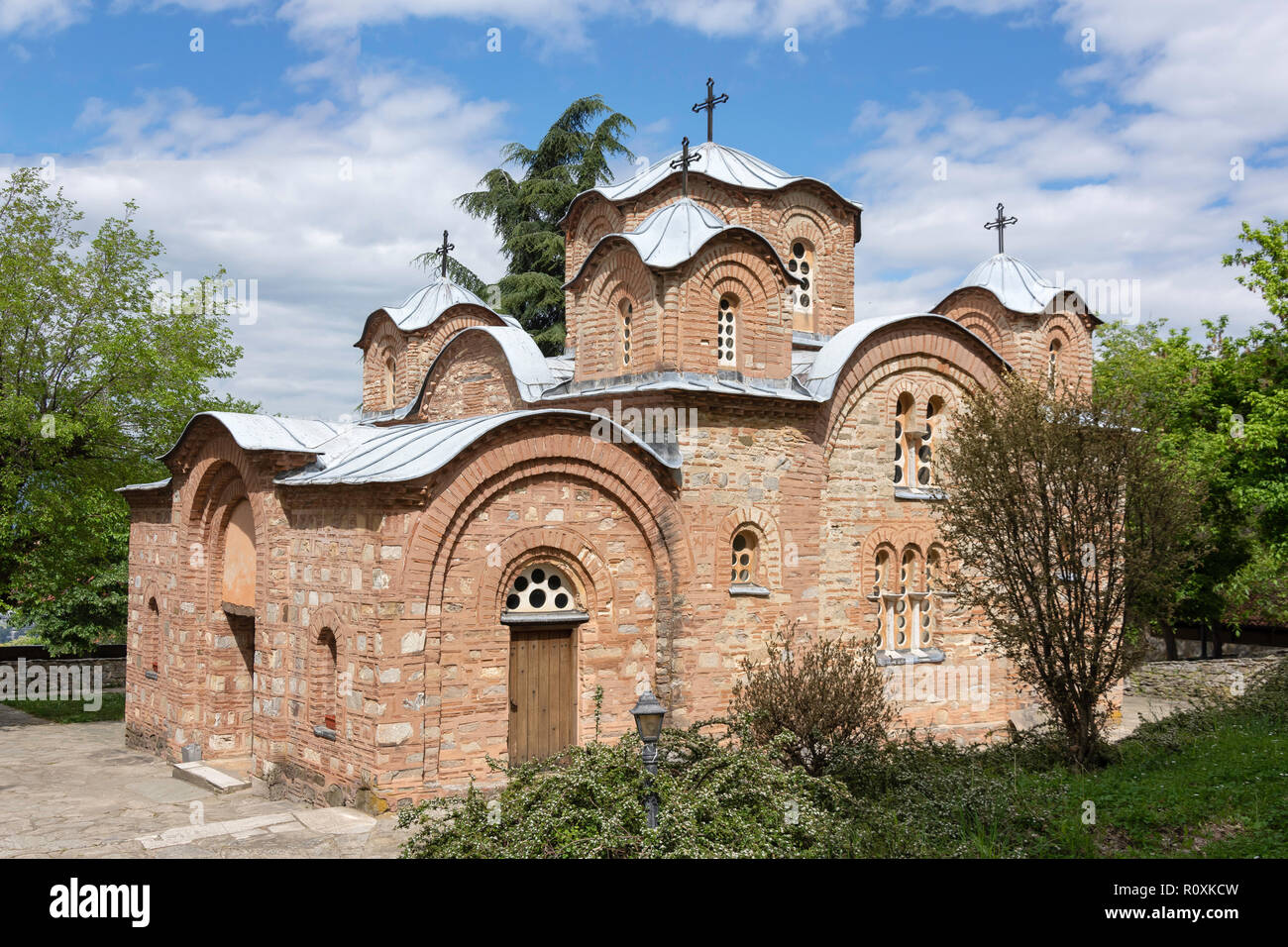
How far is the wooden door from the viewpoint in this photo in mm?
11609

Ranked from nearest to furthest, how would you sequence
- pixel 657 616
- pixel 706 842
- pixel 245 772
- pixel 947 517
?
1. pixel 706 842
2. pixel 947 517
3. pixel 657 616
4. pixel 245 772

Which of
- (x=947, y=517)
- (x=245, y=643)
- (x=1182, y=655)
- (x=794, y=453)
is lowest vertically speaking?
(x=1182, y=655)

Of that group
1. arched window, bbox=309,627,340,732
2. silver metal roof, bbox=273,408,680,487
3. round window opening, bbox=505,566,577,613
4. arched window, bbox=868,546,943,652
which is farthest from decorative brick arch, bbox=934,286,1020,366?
arched window, bbox=309,627,340,732

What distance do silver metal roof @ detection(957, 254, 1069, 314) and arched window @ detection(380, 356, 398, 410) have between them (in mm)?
10491

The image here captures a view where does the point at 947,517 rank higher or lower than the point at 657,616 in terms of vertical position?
higher

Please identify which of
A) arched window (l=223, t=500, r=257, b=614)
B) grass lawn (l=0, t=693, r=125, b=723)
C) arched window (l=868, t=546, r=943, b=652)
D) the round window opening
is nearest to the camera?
the round window opening

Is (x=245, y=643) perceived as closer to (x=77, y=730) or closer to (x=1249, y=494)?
(x=77, y=730)

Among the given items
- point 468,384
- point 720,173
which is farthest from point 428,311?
point 720,173

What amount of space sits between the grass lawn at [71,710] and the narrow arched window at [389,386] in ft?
24.3

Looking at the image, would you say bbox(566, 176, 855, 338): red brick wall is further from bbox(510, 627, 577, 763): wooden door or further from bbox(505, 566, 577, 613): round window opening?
bbox(510, 627, 577, 763): wooden door

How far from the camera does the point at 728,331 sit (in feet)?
44.7

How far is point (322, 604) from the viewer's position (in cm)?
1158
